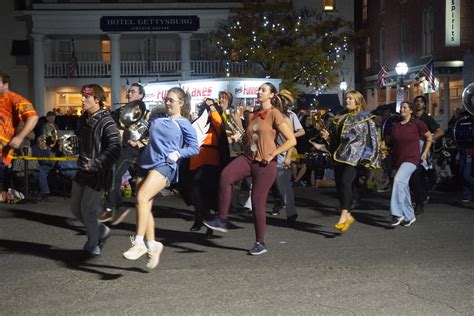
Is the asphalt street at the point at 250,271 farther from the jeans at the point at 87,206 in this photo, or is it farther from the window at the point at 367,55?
the window at the point at 367,55

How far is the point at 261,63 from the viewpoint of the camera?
3806cm

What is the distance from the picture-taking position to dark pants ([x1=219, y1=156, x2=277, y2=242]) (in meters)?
8.63

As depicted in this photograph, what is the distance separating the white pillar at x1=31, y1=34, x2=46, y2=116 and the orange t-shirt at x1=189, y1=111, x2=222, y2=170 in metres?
31.3

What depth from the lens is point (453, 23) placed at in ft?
111

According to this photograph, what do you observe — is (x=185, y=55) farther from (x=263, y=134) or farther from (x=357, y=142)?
(x=263, y=134)

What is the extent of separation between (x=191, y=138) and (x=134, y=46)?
36.9 m

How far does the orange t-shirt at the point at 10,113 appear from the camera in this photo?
8.14 m

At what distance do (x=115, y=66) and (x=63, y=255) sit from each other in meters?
31.7

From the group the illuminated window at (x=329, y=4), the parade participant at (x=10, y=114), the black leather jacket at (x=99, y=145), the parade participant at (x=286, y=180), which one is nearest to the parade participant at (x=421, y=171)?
the parade participant at (x=286, y=180)

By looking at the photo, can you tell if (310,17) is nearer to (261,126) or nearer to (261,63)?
(261,63)

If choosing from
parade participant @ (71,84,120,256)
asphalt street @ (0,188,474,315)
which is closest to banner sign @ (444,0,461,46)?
asphalt street @ (0,188,474,315)

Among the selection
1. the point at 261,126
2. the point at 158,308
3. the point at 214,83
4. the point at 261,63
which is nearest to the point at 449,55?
the point at 261,63

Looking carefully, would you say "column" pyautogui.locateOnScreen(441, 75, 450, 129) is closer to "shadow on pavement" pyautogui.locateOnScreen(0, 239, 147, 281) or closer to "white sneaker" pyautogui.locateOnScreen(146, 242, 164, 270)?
"shadow on pavement" pyautogui.locateOnScreen(0, 239, 147, 281)

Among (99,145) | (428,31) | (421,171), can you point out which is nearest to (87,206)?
(99,145)
